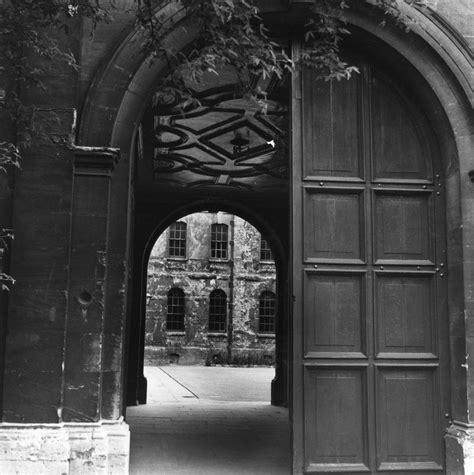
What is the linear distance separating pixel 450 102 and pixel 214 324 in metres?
26.6

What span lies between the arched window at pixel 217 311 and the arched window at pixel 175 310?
1450 mm

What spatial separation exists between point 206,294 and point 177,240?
10.4 feet

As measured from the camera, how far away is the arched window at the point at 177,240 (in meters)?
32.8

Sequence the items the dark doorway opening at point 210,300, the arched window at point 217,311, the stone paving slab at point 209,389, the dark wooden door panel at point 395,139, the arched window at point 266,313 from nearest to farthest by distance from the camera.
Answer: the dark wooden door panel at point 395,139
the stone paving slab at point 209,389
the dark doorway opening at point 210,300
the arched window at point 217,311
the arched window at point 266,313

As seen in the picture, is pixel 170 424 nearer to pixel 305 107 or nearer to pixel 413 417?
pixel 413 417

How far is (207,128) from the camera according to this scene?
11.1 meters

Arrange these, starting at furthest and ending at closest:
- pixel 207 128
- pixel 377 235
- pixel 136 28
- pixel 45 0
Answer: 1. pixel 207 128
2. pixel 377 235
3. pixel 136 28
4. pixel 45 0

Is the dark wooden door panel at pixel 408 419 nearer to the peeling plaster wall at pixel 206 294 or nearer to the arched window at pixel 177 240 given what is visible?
the peeling plaster wall at pixel 206 294

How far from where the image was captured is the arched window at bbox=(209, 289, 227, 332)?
105 feet

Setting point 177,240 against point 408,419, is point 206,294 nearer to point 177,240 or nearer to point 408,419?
point 177,240

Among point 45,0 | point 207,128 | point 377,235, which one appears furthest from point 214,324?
point 45,0

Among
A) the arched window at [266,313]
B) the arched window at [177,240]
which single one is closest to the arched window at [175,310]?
the arched window at [177,240]

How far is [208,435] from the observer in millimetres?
8781

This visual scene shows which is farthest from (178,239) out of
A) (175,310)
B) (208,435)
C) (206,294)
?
(208,435)
